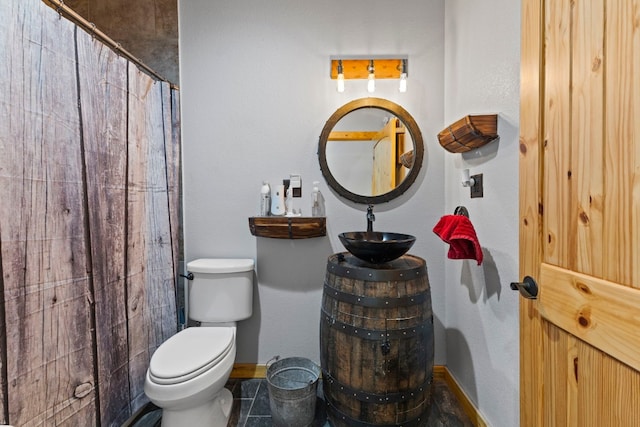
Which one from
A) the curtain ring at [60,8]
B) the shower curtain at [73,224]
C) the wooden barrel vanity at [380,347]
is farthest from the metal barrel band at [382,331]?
the curtain ring at [60,8]

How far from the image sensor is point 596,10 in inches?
26.1

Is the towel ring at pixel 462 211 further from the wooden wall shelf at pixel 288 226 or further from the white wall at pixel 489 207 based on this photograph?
the wooden wall shelf at pixel 288 226

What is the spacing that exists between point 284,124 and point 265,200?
513 millimetres

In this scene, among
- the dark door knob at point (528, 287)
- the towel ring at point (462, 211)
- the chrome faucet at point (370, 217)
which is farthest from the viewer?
the chrome faucet at point (370, 217)

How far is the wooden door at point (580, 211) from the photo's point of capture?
23.4 inches

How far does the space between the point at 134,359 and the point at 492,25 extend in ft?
7.80

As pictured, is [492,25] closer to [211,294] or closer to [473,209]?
[473,209]

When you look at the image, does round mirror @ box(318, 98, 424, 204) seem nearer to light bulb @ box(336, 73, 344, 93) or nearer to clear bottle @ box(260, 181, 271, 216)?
light bulb @ box(336, 73, 344, 93)

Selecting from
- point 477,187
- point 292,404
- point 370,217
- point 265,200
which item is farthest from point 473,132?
point 292,404

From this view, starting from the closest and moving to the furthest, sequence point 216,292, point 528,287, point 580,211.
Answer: point 580,211, point 528,287, point 216,292

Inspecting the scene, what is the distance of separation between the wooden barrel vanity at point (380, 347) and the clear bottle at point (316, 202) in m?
0.61

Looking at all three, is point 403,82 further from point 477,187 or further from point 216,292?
point 216,292

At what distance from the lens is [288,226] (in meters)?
1.79

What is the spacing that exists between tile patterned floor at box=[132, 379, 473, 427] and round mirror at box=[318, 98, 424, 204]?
1220 millimetres
